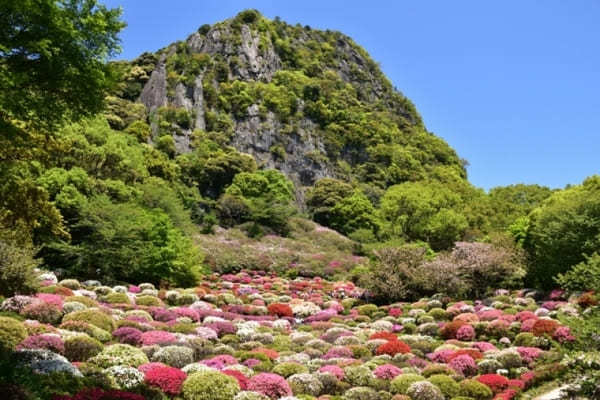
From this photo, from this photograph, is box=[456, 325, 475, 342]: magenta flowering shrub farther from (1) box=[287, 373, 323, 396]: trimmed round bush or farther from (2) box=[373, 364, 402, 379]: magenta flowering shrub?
(1) box=[287, 373, 323, 396]: trimmed round bush

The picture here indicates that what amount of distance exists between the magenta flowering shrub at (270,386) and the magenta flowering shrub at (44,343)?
508cm

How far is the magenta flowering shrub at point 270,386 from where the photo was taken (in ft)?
38.5

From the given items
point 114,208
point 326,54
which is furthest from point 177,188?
point 326,54

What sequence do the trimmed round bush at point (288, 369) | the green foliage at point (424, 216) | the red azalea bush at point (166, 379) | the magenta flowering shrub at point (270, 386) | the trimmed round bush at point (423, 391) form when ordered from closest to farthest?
1. the red azalea bush at point (166, 379)
2. the magenta flowering shrub at point (270, 386)
3. the trimmed round bush at point (423, 391)
4. the trimmed round bush at point (288, 369)
5. the green foliage at point (424, 216)

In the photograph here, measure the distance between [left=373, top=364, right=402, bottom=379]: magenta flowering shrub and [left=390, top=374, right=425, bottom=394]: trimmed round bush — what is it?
30.2 inches

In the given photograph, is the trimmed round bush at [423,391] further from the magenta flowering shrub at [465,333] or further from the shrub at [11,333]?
the shrub at [11,333]

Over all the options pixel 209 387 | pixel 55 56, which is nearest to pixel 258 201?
pixel 209 387

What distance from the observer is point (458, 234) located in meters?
51.1

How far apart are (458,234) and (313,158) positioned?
1262 inches

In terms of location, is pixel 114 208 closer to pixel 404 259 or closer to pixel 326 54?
pixel 404 259

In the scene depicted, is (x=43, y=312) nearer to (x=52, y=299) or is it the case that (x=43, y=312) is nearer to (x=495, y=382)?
(x=52, y=299)

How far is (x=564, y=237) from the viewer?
26578mm

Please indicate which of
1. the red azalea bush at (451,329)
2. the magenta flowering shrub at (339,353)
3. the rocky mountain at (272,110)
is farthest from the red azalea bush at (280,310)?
the rocky mountain at (272,110)

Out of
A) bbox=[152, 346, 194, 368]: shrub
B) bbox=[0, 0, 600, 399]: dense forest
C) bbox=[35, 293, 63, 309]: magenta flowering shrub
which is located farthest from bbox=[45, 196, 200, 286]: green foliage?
bbox=[152, 346, 194, 368]: shrub
